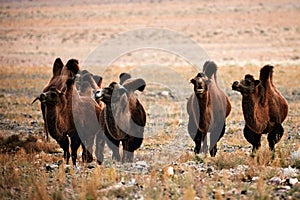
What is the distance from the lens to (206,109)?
Result: 15.0 metres

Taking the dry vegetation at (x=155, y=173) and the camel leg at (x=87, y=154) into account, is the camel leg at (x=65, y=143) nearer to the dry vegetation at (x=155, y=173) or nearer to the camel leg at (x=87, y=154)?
the dry vegetation at (x=155, y=173)

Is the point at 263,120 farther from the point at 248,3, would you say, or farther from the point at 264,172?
the point at 248,3

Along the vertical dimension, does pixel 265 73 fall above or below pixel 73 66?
below

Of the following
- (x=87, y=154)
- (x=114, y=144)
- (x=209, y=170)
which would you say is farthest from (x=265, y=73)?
(x=87, y=154)

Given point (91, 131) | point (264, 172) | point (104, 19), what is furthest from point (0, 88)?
point (104, 19)

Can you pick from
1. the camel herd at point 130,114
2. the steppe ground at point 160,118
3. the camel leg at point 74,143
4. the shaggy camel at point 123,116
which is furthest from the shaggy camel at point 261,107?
the camel leg at point 74,143

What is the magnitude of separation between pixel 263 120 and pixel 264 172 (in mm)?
2181

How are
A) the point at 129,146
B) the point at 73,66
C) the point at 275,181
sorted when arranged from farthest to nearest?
the point at 73,66, the point at 129,146, the point at 275,181

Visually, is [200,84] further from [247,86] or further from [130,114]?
[130,114]

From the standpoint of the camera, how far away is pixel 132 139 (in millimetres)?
14773

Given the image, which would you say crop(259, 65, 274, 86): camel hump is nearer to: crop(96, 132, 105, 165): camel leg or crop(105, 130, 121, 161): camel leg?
crop(105, 130, 121, 161): camel leg

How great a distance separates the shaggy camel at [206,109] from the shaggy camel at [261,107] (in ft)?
2.60

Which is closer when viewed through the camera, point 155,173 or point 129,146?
point 155,173

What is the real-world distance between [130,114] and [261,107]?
8.29 feet
